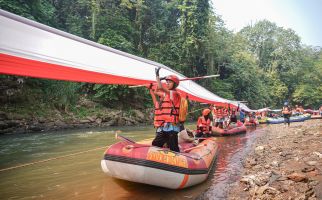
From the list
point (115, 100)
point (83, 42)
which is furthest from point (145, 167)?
point (115, 100)

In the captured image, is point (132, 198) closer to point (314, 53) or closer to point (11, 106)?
point (11, 106)

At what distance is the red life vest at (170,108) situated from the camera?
4.38 m

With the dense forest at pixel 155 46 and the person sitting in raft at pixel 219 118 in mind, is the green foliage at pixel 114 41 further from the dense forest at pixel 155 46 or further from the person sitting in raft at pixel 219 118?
the person sitting in raft at pixel 219 118

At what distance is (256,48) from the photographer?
143 ft

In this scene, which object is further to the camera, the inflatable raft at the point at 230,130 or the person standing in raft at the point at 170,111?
the inflatable raft at the point at 230,130

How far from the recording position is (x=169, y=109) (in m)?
4.39

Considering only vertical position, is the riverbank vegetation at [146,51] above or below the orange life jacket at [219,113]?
above

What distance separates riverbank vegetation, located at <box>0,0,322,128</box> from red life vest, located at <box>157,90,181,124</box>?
398 inches

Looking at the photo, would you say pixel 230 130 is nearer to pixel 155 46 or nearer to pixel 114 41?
pixel 114 41

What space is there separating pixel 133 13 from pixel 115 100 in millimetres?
9933

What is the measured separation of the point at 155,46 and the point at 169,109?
63.4 feet

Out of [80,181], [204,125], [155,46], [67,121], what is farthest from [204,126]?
[155,46]

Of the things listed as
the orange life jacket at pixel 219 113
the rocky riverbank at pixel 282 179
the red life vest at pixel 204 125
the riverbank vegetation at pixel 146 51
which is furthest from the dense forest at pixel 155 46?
the rocky riverbank at pixel 282 179

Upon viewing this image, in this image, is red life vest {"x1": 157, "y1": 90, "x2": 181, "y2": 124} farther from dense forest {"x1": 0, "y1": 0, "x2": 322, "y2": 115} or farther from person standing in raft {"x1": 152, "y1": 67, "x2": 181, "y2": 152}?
dense forest {"x1": 0, "y1": 0, "x2": 322, "y2": 115}
